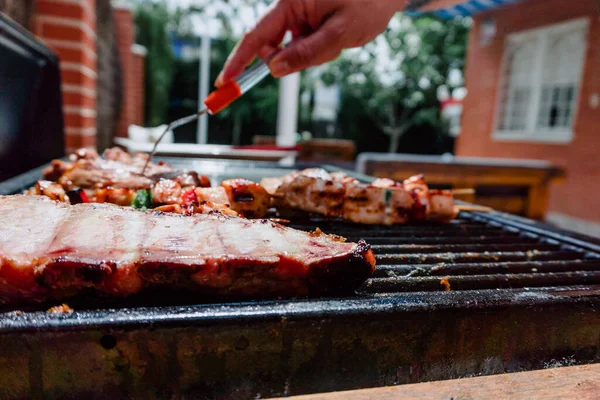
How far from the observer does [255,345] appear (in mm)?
1179

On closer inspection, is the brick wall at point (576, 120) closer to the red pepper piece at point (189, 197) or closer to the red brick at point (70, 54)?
the red brick at point (70, 54)

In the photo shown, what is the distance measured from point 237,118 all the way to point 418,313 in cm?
2439

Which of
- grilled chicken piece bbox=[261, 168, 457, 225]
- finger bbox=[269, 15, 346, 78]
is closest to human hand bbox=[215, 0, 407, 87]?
finger bbox=[269, 15, 346, 78]

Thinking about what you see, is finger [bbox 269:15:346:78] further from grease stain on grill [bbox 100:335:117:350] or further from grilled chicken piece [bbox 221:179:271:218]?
grease stain on grill [bbox 100:335:117:350]

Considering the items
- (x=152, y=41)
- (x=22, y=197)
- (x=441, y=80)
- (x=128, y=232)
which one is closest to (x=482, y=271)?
(x=128, y=232)

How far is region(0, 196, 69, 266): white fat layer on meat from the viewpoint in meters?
1.23

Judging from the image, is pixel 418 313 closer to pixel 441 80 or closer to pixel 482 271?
pixel 482 271

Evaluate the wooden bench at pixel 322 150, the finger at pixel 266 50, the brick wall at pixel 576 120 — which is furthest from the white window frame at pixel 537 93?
the finger at pixel 266 50

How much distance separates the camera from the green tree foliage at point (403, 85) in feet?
86.0

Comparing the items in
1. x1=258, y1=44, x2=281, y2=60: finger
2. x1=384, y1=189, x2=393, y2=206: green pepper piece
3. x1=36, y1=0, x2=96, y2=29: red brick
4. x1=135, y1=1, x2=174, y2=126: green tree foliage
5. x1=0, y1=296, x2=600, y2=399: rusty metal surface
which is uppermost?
x1=135, y1=1, x2=174, y2=126: green tree foliage

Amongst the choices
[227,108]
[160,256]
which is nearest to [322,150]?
[160,256]

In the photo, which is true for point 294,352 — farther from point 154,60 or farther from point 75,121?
point 154,60

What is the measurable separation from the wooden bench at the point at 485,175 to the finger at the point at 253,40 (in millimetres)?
4433

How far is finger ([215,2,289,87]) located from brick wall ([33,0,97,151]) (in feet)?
8.81
